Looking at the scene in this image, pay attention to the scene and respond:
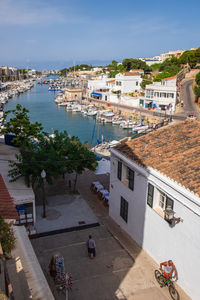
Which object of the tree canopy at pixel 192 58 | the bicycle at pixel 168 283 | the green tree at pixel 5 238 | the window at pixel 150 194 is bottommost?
the bicycle at pixel 168 283

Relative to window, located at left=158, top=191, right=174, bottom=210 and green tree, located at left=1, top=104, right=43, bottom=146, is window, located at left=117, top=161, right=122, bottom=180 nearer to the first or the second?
window, located at left=158, top=191, right=174, bottom=210

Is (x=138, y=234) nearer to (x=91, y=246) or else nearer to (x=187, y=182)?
(x=91, y=246)

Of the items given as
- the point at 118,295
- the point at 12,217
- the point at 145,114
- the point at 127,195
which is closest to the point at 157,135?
the point at 127,195

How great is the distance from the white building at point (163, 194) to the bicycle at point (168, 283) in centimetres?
41

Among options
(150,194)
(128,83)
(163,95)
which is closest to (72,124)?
(163,95)

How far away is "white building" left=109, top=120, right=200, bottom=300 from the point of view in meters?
8.99

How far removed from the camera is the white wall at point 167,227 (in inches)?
347

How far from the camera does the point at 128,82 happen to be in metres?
69.9

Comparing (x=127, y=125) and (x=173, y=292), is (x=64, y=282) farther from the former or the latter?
(x=127, y=125)

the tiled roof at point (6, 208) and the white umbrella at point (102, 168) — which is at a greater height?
the tiled roof at point (6, 208)

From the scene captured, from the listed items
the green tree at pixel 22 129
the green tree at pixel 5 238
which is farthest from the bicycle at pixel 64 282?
the green tree at pixel 22 129

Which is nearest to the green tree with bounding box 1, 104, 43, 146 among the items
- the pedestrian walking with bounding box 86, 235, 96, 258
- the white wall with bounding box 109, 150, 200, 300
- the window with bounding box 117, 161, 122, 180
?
the window with bounding box 117, 161, 122, 180

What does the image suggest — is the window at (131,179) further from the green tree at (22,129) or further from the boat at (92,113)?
the boat at (92,113)

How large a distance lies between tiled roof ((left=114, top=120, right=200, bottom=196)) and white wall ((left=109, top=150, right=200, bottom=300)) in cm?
33
